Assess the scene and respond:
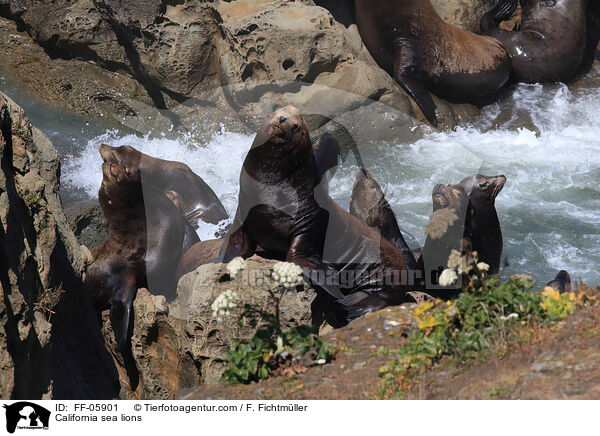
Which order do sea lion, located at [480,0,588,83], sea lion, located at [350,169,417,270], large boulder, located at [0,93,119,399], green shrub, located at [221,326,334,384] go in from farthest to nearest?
sea lion, located at [480,0,588,83] → sea lion, located at [350,169,417,270] → large boulder, located at [0,93,119,399] → green shrub, located at [221,326,334,384]

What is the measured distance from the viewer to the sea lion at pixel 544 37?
11.9 meters

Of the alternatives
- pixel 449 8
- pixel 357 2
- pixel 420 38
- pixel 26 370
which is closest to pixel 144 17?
pixel 357 2

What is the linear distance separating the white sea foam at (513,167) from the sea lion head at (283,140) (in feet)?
5.87

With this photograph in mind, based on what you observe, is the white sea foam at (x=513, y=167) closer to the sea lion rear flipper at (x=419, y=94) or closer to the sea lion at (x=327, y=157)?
the sea lion rear flipper at (x=419, y=94)

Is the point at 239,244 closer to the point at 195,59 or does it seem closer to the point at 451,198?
the point at 451,198

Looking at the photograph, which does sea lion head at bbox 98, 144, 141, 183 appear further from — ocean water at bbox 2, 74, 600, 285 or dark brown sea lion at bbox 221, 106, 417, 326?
ocean water at bbox 2, 74, 600, 285

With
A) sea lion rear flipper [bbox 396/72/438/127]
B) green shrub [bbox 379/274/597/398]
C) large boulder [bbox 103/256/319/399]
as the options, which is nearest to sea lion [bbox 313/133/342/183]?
large boulder [bbox 103/256/319/399]

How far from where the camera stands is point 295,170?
631 centimetres

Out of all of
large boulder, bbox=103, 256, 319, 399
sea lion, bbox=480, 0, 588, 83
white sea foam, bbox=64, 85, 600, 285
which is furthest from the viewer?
sea lion, bbox=480, 0, 588, 83

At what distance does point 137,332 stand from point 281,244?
1.45 m

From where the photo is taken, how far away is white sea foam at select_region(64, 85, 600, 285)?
849cm

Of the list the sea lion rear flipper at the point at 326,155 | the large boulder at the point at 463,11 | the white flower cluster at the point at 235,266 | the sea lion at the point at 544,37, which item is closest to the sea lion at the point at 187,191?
the sea lion rear flipper at the point at 326,155
